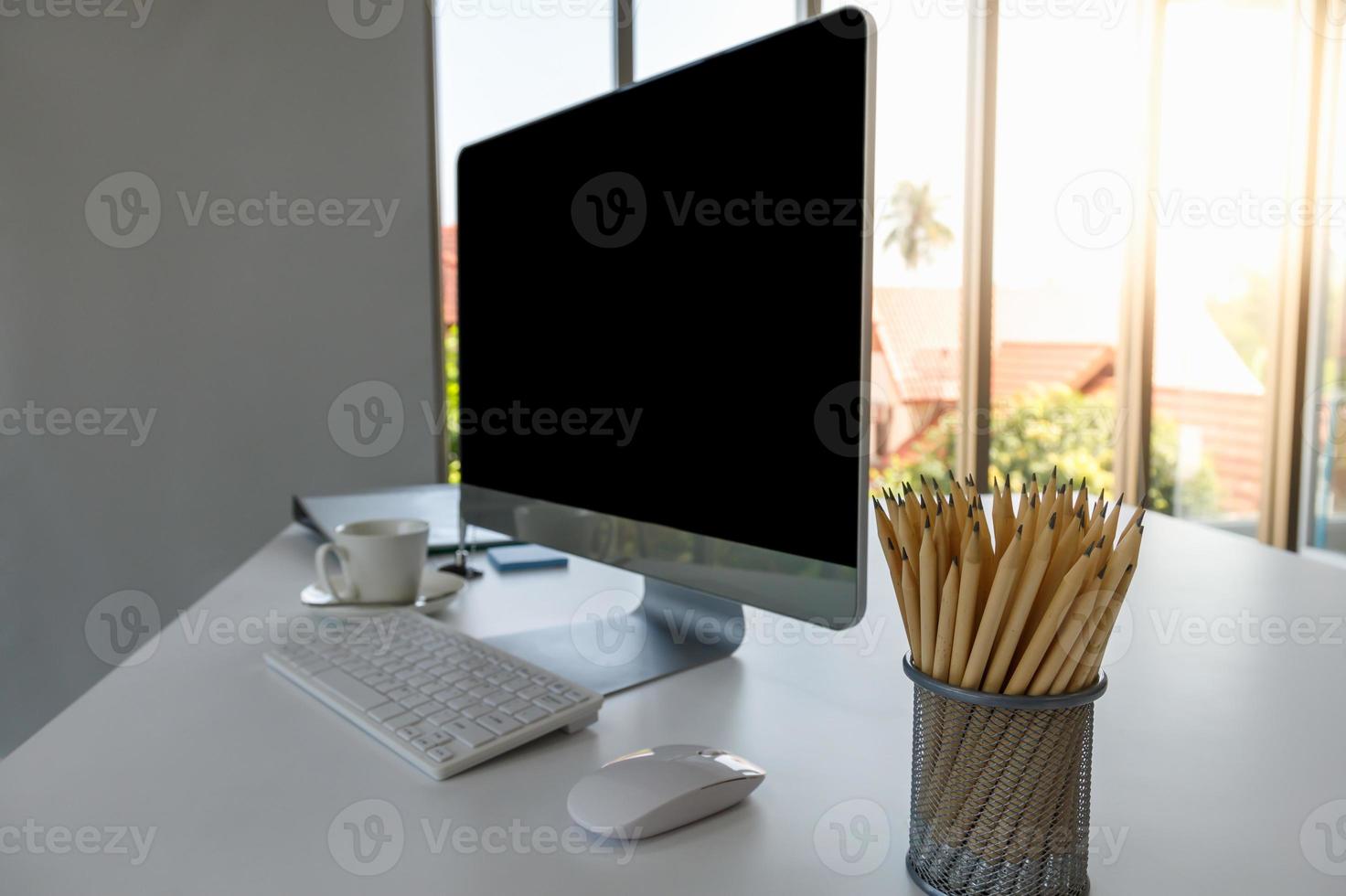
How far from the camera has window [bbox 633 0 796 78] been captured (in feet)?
9.66

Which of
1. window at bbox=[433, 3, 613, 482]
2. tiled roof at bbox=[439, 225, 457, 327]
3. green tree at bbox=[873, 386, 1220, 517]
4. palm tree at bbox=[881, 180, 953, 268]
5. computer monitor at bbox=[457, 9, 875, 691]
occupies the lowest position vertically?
green tree at bbox=[873, 386, 1220, 517]

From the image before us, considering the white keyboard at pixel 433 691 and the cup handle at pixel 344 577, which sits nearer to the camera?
the white keyboard at pixel 433 691

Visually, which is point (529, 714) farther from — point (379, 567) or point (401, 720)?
point (379, 567)

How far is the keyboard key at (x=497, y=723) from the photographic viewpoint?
2.16 ft

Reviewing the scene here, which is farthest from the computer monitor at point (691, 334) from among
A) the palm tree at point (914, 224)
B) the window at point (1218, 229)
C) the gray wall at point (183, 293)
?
the window at point (1218, 229)

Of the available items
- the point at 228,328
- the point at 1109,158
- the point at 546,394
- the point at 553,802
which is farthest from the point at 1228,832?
the point at 1109,158

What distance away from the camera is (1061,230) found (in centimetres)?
339

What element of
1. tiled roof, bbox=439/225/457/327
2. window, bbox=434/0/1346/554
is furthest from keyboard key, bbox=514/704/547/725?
window, bbox=434/0/1346/554

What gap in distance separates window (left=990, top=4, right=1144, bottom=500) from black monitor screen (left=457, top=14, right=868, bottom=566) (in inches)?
105

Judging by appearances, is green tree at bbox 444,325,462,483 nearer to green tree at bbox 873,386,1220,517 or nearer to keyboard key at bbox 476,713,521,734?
green tree at bbox 873,386,1220,517

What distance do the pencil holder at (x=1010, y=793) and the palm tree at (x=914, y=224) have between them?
304cm

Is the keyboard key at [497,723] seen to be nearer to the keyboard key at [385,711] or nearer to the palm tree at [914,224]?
the keyboard key at [385,711]

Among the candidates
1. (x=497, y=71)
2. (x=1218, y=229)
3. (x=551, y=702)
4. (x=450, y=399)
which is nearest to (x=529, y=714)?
(x=551, y=702)

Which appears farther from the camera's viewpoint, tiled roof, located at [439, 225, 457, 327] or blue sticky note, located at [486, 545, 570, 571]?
tiled roof, located at [439, 225, 457, 327]
